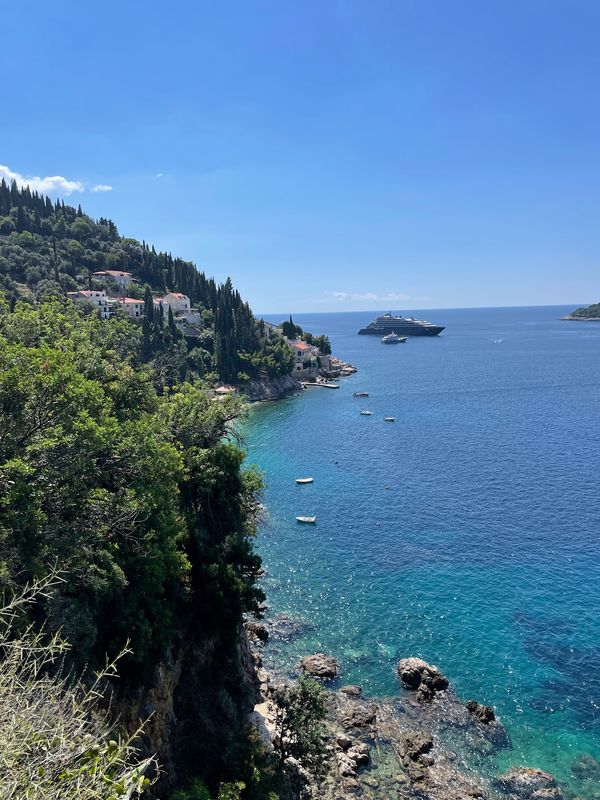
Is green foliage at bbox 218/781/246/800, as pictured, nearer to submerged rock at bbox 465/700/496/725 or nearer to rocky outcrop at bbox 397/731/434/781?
rocky outcrop at bbox 397/731/434/781

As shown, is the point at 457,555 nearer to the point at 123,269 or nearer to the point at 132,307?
the point at 132,307

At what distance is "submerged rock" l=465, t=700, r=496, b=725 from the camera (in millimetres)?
27031

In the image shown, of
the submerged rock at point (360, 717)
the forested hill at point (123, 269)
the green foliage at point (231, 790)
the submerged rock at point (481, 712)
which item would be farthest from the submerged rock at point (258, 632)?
the forested hill at point (123, 269)

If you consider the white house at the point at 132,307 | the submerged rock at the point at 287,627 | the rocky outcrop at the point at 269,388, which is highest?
the white house at the point at 132,307

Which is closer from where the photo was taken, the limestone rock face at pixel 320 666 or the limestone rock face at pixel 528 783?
the limestone rock face at pixel 528 783

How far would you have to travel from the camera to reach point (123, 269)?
157 metres

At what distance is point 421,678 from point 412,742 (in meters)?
4.17

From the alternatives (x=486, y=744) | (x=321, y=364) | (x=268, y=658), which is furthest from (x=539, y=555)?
(x=321, y=364)

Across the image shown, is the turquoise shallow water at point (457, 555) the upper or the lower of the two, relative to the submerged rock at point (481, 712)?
upper

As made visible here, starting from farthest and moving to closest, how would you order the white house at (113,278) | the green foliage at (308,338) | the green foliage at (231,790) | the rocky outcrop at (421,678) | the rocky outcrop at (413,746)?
→ the green foliage at (308,338), the white house at (113,278), the rocky outcrop at (421,678), the rocky outcrop at (413,746), the green foliage at (231,790)

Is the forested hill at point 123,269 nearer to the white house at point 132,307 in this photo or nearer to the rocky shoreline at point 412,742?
the white house at point 132,307

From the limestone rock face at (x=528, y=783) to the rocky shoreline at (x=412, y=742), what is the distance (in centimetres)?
4

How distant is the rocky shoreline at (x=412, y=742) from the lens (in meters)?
23.5

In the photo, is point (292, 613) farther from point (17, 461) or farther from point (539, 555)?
point (17, 461)
